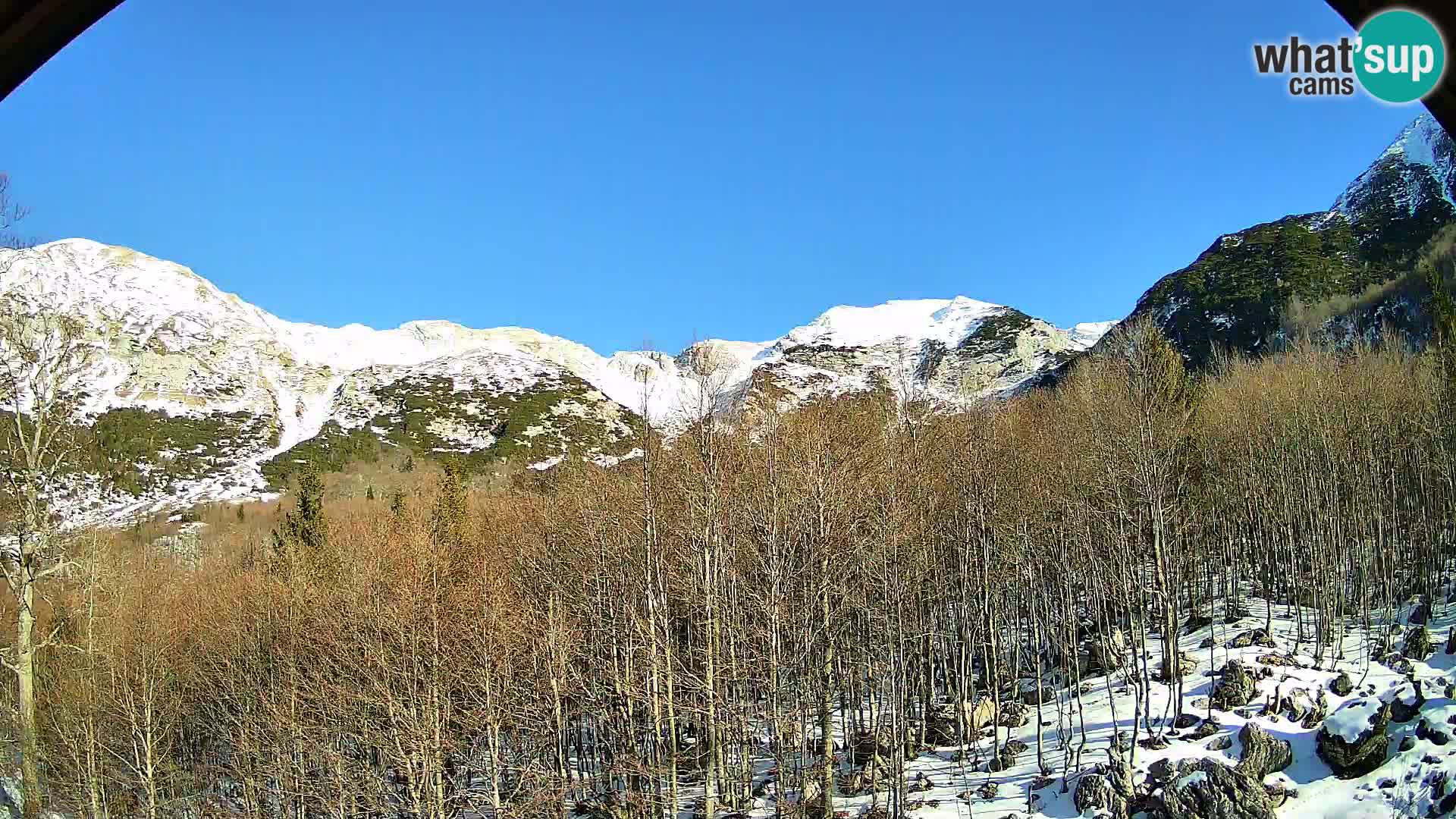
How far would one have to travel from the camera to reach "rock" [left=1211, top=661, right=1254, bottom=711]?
21.7 metres

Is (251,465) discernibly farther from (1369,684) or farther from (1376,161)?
(1376,161)

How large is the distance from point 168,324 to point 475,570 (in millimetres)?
170885

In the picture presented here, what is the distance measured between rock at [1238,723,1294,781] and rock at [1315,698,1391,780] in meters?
0.72

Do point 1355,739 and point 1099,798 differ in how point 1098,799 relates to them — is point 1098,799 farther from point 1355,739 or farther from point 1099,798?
point 1355,739

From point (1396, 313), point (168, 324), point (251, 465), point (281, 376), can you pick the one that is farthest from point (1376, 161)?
point (168, 324)

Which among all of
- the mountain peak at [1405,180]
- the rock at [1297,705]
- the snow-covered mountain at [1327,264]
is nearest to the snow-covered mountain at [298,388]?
the snow-covered mountain at [1327,264]

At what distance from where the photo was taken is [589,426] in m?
142

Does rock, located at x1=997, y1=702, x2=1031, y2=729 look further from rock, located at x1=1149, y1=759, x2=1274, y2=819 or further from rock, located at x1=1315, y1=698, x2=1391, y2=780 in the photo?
rock, located at x1=1315, y1=698, x2=1391, y2=780

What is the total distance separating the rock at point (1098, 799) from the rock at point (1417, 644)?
1004 centimetres

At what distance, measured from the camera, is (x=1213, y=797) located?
60.1ft

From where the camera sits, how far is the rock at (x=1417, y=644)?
880 inches

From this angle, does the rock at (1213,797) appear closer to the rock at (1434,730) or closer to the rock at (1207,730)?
the rock at (1207,730)

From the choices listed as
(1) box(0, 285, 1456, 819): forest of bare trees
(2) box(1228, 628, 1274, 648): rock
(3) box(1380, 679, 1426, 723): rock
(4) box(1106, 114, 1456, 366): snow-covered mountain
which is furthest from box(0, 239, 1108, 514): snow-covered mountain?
(3) box(1380, 679, 1426, 723): rock

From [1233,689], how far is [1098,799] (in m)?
5.38
